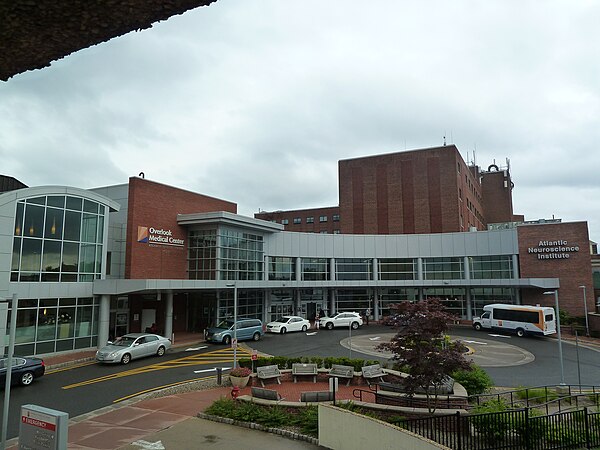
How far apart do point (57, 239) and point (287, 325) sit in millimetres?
18529

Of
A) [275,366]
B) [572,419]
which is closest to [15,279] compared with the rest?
[275,366]

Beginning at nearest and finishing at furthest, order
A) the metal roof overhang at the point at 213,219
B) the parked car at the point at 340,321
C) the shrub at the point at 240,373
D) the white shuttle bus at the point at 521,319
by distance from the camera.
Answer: the shrub at the point at 240,373 → the metal roof overhang at the point at 213,219 → the white shuttle bus at the point at 521,319 → the parked car at the point at 340,321

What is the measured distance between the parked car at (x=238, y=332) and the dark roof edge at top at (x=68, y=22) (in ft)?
88.8

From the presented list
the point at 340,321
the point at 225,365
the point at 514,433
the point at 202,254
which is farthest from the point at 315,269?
the point at 514,433

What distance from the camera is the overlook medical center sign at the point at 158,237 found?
102ft

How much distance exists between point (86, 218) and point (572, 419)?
26268mm

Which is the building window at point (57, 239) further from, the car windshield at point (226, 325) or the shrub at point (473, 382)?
the shrub at point (473, 382)

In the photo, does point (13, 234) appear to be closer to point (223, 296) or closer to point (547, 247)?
point (223, 296)

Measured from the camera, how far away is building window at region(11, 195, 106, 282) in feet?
77.6

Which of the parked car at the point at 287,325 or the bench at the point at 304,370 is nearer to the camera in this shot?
the bench at the point at 304,370

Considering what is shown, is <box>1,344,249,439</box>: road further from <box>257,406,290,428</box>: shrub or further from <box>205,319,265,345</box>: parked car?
<box>257,406,290,428</box>: shrub

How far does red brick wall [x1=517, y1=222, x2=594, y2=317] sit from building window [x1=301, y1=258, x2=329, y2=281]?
18.7 m

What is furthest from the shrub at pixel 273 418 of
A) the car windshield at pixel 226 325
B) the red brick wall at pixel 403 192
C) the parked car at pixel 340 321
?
A: the red brick wall at pixel 403 192

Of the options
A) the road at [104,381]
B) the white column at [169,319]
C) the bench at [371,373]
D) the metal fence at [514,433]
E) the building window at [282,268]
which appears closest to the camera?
the metal fence at [514,433]
